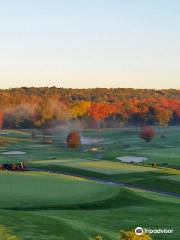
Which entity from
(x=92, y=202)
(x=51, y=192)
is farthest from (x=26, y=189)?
(x=92, y=202)

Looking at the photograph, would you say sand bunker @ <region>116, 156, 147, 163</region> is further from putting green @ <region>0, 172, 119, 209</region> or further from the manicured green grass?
putting green @ <region>0, 172, 119, 209</region>

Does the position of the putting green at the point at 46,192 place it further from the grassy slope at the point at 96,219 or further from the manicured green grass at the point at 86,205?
the grassy slope at the point at 96,219

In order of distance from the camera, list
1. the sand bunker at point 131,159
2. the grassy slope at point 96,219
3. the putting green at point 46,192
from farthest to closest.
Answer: the sand bunker at point 131,159, the putting green at point 46,192, the grassy slope at point 96,219

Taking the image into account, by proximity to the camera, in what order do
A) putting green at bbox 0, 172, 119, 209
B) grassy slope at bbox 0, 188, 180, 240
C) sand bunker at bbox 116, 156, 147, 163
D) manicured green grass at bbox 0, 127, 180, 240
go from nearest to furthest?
1. grassy slope at bbox 0, 188, 180, 240
2. manicured green grass at bbox 0, 127, 180, 240
3. putting green at bbox 0, 172, 119, 209
4. sand bunker at bbox 116, 156, 147, 163

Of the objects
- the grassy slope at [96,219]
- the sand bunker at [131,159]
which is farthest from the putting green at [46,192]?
the sand bunker at [131,159]

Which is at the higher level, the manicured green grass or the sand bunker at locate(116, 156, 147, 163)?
the manicured green grass

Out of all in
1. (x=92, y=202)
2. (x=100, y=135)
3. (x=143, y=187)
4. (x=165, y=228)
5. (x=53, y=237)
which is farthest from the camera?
(x=100, y=135)

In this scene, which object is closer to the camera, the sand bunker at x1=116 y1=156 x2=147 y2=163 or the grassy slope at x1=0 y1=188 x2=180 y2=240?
the grassy slope at x1=0 y1=188 x2=180 y2=240

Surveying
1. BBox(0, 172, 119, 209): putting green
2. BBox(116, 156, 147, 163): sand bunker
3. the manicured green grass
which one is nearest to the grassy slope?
the manicured green grass

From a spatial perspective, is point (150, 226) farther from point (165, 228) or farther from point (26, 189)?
point (26, 189)
